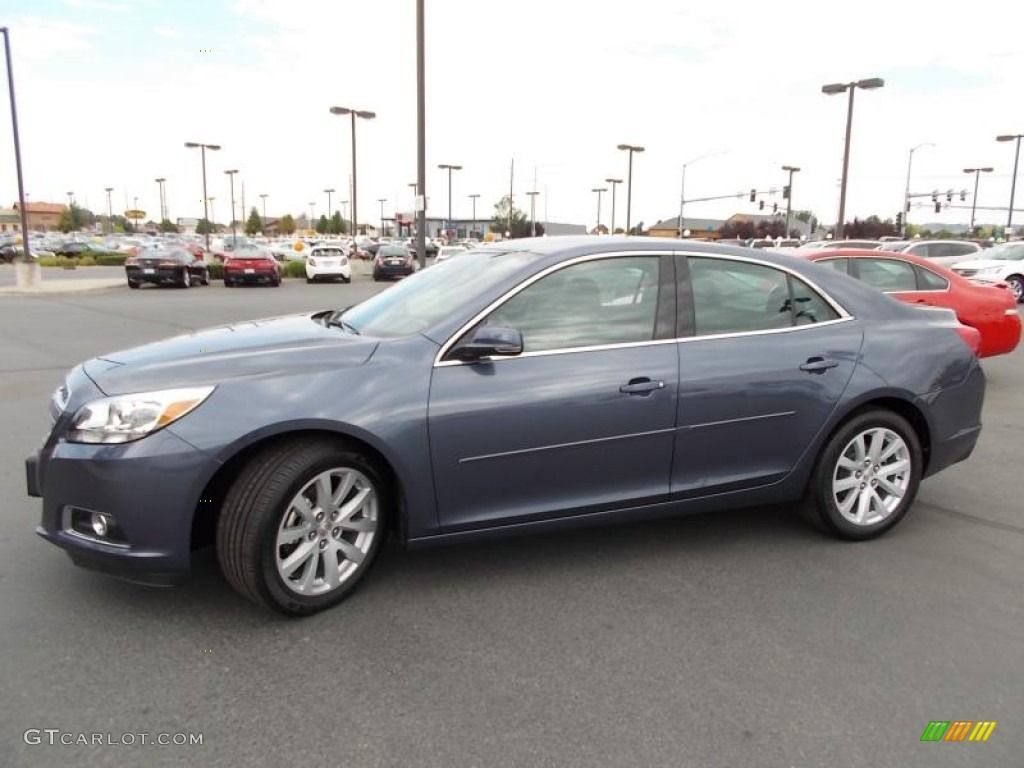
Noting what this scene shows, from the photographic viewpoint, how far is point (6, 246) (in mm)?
45438

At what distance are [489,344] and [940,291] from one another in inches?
275

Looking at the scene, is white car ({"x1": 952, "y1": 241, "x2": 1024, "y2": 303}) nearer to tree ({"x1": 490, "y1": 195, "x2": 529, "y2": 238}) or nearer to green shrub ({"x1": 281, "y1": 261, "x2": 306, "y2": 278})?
green shrub ({"x1": 281, "y1": 261, "x2": 306, "y2": 278})

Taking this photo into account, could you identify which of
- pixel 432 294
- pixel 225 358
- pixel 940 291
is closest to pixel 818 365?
pixel 432 294

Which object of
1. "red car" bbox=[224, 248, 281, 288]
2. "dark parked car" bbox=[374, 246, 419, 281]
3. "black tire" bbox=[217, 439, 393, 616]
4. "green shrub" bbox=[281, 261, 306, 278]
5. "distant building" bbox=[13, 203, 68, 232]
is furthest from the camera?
"distant building" bbox=[13, 203, 68, 232]

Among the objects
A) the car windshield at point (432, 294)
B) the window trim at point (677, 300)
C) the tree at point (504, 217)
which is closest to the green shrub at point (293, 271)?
the car windshield at point (432, 294)

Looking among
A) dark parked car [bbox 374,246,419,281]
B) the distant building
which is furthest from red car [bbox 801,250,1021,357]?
the distant building

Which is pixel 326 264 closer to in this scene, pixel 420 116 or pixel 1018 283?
pixel 420 116

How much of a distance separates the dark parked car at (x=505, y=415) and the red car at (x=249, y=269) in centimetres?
2361

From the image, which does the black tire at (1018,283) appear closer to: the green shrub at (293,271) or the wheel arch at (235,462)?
the wheel arch at (235,462)

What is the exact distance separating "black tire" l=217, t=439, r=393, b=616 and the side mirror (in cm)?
62

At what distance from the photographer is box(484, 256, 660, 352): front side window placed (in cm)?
356

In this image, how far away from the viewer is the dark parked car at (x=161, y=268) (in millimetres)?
24031

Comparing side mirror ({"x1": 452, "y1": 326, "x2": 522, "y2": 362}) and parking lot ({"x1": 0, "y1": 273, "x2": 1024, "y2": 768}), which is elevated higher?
side mirror ({"x1": 452, "y1": 326, "x2": 522, "y2": 362})

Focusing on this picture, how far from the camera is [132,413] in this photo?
300 cm
